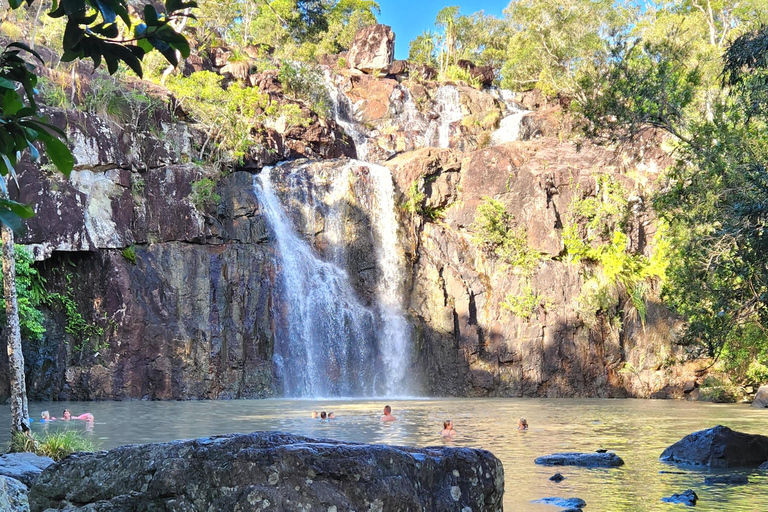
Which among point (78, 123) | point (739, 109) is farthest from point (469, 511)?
point (78, 123)

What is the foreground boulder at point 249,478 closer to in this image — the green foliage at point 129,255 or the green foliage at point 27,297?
the green foliage at point 27,297

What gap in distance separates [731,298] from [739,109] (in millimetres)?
3570

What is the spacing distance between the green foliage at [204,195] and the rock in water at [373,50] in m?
18.2

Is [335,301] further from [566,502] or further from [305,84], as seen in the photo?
[566,502]

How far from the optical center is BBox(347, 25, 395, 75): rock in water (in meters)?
43.7

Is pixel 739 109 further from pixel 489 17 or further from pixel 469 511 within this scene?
pixel 489 17

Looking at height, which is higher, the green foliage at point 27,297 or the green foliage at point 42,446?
the green foliage at point 27,297

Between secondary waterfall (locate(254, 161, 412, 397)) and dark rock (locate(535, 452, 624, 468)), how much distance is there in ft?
53.0

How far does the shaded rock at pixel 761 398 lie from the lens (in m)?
23.9

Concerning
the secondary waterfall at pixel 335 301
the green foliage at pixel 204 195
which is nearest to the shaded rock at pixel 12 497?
the secondary waterfall at pixel 335 301

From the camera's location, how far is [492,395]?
2814cm

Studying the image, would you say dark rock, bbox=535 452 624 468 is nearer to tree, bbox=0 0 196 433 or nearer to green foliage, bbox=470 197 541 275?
tree, bbox=0 0 196 433

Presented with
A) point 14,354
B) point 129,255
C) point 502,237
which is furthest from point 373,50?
point 14,354

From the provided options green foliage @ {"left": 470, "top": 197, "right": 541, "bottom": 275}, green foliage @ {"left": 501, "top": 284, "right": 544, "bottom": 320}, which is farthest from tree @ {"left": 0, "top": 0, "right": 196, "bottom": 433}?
green foliage @ {"left": 470, "top": 197, "right": 541, "bottom": 275}
